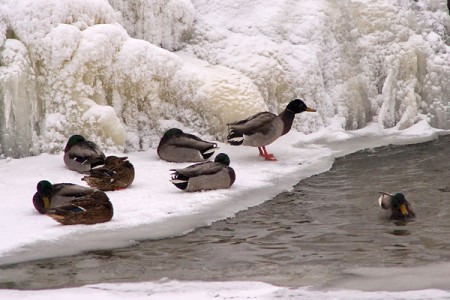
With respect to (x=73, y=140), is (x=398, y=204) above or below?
below

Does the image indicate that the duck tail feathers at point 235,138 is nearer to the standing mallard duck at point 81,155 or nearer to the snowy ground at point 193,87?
the snowy ground at point 193,87

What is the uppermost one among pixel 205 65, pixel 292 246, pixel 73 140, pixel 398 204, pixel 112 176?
pixel 205 65

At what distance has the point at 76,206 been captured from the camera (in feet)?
33.0

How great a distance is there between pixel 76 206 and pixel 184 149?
3602 mm

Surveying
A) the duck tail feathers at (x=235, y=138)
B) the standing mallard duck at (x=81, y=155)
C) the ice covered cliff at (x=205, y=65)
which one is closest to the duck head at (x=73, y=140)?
the standing mallard duck at (x=81, y=155)

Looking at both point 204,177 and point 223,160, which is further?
point 223,160

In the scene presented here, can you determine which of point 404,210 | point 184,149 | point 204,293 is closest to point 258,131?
point 184,149

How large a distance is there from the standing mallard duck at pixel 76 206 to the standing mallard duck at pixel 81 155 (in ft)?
5.93

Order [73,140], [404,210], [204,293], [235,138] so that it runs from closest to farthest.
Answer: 1. [204,293]
2. [404,210]
3. [73,140]
4. [235,138]

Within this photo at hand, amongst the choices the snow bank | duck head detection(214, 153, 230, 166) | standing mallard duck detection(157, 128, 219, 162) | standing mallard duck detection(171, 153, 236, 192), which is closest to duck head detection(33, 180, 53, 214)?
Answer: standing mallard duck detection(171, 153, 236, 192)

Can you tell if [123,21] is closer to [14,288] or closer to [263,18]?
[263,18]

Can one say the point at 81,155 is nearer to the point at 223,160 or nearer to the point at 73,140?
the point at 73,140

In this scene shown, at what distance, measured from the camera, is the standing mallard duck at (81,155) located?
1233 cm

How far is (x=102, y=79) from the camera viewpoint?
14.0 meters
